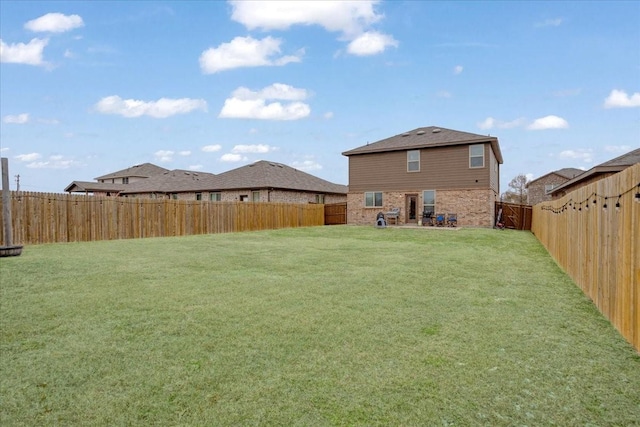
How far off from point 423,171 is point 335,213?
705cm

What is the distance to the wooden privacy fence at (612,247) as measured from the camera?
342cm

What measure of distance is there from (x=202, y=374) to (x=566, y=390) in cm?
274

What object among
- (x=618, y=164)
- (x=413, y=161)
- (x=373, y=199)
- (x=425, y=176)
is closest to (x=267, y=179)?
(x=373, y=199)

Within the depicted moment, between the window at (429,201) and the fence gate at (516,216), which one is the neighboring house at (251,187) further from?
the fence gate at (516,216)

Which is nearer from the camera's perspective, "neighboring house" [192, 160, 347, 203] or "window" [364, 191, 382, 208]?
"window" [364, 191, 382, 208]

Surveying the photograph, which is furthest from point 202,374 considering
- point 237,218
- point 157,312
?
point 237,218

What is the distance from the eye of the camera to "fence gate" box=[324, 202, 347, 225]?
85.7ft

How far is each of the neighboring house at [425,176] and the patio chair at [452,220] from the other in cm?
32

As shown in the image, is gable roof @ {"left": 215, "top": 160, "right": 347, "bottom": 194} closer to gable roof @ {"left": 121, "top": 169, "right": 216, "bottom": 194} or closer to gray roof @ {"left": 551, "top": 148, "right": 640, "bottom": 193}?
gable roof @ {"left": 121, "top": 169, "right": 216, "bottom": 194}

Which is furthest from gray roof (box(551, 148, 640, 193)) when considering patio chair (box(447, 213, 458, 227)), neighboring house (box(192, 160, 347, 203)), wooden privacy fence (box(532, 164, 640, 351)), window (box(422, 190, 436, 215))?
neighboring house (box(192, 160, 347, 203))

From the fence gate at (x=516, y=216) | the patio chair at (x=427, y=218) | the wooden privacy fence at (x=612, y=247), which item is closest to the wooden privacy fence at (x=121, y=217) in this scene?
the patio chair at (x=427, y=218)

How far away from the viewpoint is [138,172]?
48375mm

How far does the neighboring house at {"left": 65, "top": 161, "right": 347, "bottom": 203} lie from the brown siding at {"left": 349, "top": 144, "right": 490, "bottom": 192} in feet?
20.8

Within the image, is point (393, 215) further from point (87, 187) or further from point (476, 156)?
point (87, 187)
